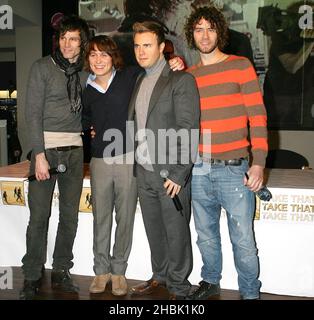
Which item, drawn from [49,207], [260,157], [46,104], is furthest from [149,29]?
[49,207]

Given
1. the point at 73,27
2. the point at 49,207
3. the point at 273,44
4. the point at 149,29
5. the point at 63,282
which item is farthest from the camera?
the point at 273,44

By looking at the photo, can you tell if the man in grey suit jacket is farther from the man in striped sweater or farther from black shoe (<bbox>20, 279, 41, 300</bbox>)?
black shoe (<bbox>20, 279, 41, 300</bbox>)

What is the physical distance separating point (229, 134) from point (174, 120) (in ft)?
0.95

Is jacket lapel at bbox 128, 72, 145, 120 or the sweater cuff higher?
jacket lapel at bbox 128, 72, 145, 120

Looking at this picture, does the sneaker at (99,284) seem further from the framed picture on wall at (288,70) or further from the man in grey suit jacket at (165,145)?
the framed picture on wall at (288,70)

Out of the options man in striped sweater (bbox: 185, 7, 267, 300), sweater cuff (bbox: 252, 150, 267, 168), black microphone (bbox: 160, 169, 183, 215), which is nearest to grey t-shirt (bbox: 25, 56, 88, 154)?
black microphone (bbox: 160, 169, 183, 215)

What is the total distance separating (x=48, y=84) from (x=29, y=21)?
169 inches

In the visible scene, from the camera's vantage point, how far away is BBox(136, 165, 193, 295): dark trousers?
202 cm

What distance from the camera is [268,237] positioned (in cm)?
232

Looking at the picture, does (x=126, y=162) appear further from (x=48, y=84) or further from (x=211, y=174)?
(x=48, y=84)

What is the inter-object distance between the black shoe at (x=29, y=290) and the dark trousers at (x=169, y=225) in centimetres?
75

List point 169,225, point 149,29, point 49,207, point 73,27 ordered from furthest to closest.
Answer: point 49,207, point 73,27, point 169,225, point 149,29

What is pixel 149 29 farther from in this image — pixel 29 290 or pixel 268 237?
pixel 29 290

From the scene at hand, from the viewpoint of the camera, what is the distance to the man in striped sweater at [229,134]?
1.94 m
